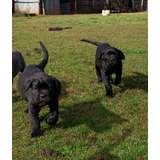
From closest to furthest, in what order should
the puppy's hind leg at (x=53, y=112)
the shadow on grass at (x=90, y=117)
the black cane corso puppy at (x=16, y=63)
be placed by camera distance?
1. the puppy's hind leg at (x=53, y=112)
2. the shadow on grass at (x=90, y=117)
3. the black cane corso puppy at (x=16, y=63)

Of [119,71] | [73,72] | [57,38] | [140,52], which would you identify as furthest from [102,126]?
[57,38]

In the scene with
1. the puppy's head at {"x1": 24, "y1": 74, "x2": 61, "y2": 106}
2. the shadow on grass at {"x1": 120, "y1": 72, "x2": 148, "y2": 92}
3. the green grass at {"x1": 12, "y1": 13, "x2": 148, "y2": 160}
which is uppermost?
the puppy's head at {"x1": 24, "y1": 74, "x2": 61, "y2": 106}

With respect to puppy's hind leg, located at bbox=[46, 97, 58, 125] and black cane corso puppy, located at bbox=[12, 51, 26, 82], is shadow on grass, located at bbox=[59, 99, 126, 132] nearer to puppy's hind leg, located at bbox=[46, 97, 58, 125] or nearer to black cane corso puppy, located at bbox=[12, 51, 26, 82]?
puppy's hind leg, located at bbox=[46, 97, 58, 125]

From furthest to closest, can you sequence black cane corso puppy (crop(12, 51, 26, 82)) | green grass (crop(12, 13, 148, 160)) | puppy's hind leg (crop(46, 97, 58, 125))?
black cane corso puppy (crop(12, 51, 26, 82)), puppy's hind leg (crop(46, 97, 58, 125)), green grass (crop(12, 13, 148, 160))

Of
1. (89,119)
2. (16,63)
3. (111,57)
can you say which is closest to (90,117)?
(89,119)

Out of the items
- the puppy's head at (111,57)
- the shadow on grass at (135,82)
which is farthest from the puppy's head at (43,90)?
the shadow on grass at (135,82)

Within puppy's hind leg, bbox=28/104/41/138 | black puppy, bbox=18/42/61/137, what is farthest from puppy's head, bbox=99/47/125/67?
puppy's hind leg, bbox=28/104/41/138

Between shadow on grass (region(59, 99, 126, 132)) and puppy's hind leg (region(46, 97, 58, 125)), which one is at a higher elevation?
puppy's hind leg (region(46, 97, 58, 125))

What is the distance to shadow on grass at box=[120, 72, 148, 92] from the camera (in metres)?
6.64

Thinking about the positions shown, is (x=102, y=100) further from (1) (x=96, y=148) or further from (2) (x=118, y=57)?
(1) (x=96, y=148)

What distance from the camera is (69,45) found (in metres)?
12.1

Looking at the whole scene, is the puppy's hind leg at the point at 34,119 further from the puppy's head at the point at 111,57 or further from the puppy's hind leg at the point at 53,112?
the puppy's head at the point at 111,57

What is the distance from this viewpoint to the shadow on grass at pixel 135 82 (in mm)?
6637

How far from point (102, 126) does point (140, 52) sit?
6856 millimetres
